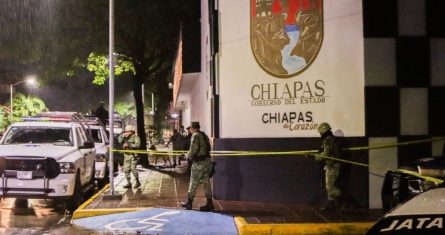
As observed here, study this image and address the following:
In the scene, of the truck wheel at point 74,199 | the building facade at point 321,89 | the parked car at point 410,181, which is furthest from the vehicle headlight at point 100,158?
the parked car at point 410,181

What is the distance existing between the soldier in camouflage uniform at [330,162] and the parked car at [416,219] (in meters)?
7.26

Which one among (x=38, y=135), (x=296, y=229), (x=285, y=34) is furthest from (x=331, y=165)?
(x=38, y=135)

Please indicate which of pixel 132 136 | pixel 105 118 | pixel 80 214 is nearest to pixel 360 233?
pixel 80 214

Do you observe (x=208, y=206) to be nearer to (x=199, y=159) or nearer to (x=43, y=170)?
(x=199, y=159)

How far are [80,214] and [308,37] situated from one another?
213 inches

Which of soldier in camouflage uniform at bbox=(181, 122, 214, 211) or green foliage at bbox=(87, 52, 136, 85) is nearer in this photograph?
soldier in camouflage uniform at bbox=(181, 122, 214, 211)

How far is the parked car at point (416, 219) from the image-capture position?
2.71 m

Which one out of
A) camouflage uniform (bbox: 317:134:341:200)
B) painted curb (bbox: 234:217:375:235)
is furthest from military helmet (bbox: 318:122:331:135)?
painted curb (bbox: 234:217:375:235)

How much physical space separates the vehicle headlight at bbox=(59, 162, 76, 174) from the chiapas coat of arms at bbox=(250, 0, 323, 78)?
420 centimetres

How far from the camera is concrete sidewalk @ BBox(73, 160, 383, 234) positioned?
9.06m

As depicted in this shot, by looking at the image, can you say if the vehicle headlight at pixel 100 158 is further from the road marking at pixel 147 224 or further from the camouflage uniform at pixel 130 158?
the road marking at pixel 147 224

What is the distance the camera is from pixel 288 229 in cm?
905

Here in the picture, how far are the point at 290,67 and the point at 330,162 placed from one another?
6.83 ft

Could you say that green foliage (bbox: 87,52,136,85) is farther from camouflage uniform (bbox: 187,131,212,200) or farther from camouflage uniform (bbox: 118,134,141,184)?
camouflage uniform (bbox: 187,131,212,200)
